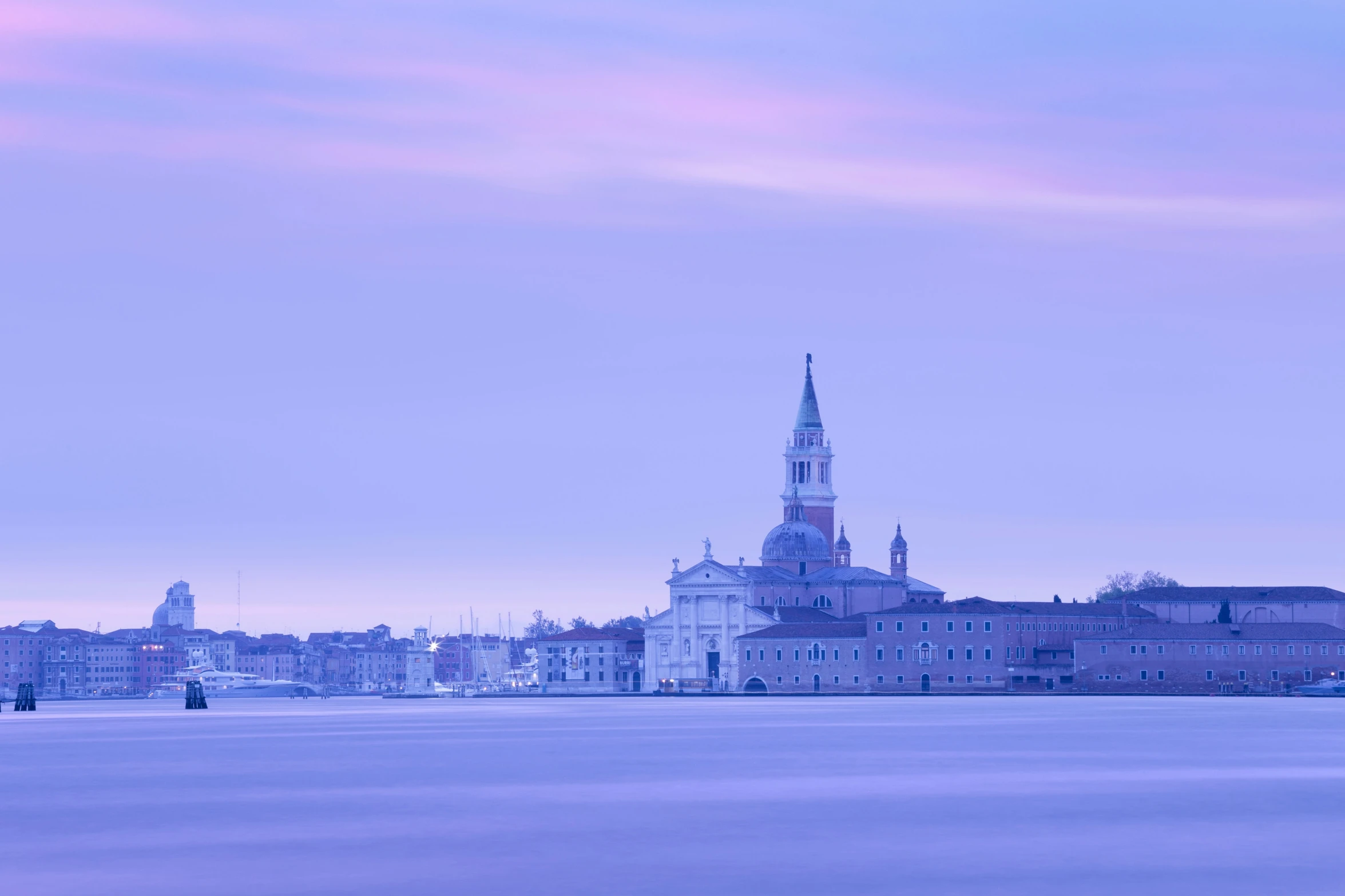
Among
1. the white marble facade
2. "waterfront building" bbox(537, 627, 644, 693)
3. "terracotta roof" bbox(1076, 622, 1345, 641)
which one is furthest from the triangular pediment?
"terracotta roof" bbox(1076, 622, 1345, 641)

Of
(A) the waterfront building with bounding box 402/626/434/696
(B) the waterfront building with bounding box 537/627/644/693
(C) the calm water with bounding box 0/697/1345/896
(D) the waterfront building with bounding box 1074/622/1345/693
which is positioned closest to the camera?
(C) the calm water with bounding box 0/697/1345/896

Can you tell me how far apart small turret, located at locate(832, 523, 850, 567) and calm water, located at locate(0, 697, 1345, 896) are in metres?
93.8

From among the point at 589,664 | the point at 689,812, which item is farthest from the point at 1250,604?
the point at 689,812

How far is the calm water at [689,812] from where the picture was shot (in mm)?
28594

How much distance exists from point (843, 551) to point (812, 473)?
588 centimetres

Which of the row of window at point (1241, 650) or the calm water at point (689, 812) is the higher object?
the row of window at point (1241, 650)

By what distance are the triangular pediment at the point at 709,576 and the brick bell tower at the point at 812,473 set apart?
978cm

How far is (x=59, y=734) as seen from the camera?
76812 millimetres

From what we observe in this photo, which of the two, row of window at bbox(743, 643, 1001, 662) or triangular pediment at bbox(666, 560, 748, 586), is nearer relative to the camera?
row of window at bbox(743, 643, 1001, 662)

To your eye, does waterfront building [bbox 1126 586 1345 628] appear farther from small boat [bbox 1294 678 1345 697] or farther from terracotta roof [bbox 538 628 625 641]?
terracotta roof [bbox 538 628 625 641]

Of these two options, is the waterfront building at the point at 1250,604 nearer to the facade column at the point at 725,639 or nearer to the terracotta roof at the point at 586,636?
the facade column at the point at 725,639

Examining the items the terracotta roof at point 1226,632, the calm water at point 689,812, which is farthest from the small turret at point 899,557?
the calm water at point 689,812

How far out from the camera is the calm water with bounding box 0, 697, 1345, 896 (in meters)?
28.6

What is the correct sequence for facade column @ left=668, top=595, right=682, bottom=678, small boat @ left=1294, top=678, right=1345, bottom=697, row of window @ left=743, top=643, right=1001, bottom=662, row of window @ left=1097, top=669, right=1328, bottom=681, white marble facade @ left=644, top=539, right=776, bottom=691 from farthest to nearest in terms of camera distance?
facade column @ left=668, top=595, right=682, bottom=678 < white marble facade @ left=644, top=539, right=776, bottom=691 < row of window @ left=743, top=643, right=1001, bottom=662 < row of window @ left=1097, top=669, right=1328, bottom=681 < small boat @ left=1294, top=678, right=1345, bottom=697
